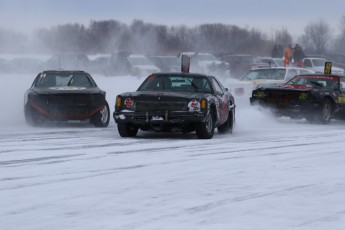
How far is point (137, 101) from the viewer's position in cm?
1431

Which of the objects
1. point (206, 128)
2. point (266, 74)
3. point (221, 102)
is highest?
point (221, 102)

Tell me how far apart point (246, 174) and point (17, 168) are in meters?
2.55

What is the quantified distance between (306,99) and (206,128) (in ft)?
20.8

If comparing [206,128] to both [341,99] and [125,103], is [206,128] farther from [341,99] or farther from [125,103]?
[341,99]

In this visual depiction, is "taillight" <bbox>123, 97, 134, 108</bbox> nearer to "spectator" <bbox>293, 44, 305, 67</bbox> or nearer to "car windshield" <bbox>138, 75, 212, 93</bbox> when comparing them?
"car windshield" <bbox>138, 75, 212, 93</bbox>

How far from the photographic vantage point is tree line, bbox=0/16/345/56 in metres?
23.8

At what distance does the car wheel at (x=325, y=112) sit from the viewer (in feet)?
66.0

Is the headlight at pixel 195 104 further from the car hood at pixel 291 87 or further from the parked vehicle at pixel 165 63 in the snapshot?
the parked vehicle at pixel 165 63

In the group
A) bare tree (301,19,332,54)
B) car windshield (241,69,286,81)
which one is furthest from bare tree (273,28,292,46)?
car windshield (241,69,286,81)

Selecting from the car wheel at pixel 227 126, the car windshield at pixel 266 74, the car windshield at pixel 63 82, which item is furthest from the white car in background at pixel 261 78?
the car wheel at pixel 227 126

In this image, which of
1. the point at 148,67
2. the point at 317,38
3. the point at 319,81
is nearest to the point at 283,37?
the point at 317,38

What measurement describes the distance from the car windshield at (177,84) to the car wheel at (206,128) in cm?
79

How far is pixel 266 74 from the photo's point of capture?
2728 centimetres

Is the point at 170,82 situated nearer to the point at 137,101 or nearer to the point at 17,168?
the point at 137,101
